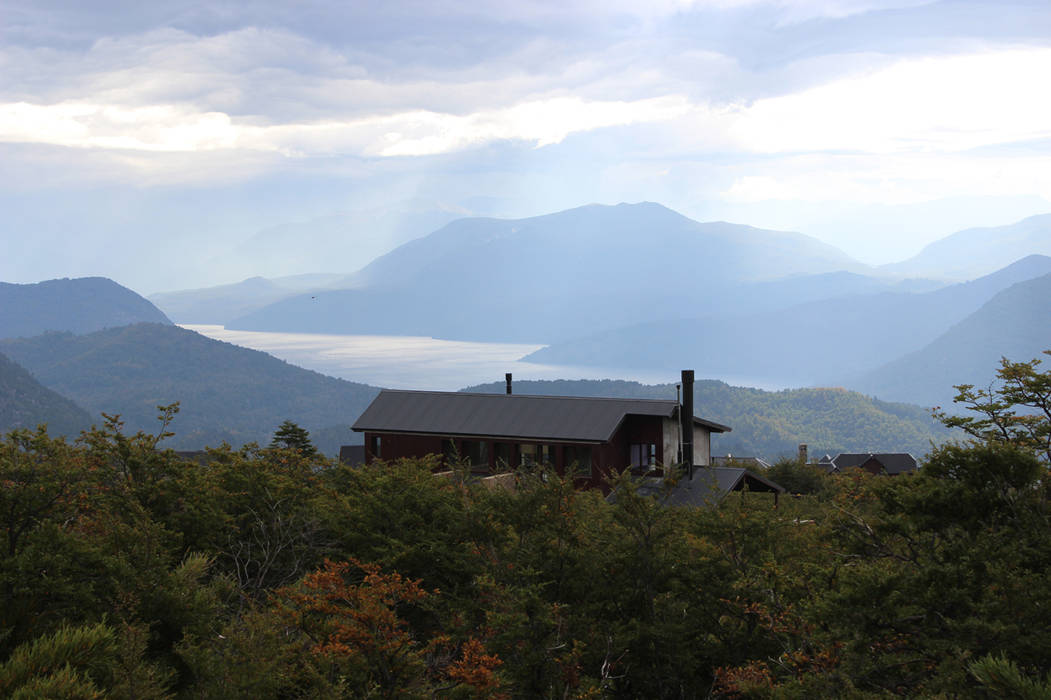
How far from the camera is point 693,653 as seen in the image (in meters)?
17.1

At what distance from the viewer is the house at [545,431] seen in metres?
47.4

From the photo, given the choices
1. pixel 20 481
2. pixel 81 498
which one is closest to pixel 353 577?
pixel 81 498

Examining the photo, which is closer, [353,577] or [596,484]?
[353,577]

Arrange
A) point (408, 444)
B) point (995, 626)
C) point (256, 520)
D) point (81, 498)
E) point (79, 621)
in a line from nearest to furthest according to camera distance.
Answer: point (79, 621) < point (995, 626) < point (81, 498) < point (256, 520) < point (408, 444)

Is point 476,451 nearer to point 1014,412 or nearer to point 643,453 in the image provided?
point 643,453

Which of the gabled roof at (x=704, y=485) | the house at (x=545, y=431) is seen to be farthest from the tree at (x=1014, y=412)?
the house at (x=545, y=431)

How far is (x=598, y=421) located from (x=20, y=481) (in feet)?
123

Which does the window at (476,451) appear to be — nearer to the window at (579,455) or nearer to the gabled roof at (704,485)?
the window at (579,455)

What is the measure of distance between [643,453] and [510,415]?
8.17 metres

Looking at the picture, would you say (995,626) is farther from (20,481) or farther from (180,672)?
(20,481)

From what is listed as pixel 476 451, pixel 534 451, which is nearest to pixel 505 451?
pixel 534 451

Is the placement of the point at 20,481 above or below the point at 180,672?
above

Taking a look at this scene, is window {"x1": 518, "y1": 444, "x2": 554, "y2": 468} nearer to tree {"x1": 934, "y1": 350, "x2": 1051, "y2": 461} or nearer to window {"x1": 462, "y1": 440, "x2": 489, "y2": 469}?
window {"x1": 462, "y1": 440, "x2": 489, "y2": 469}

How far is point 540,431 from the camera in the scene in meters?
48.5
